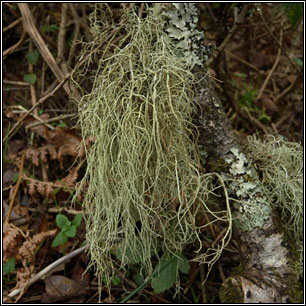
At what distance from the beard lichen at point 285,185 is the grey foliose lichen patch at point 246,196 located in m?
0.06

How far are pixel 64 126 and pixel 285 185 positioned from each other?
93cm

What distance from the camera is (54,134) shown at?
154cm

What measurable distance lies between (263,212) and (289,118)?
97cm

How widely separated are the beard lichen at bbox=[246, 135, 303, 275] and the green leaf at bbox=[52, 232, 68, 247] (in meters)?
0.68

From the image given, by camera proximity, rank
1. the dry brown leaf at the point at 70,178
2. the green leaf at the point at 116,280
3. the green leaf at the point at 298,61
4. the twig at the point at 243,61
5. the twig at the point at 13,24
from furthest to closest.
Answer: the twig at the point at 243,61 < the green leaf at the point at 298,61 < the twig at the point at 13,24 < the dry brown leaf at the point at 70,178 < the green leaf at the point at 116,280

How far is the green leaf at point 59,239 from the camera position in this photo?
130 centimetres

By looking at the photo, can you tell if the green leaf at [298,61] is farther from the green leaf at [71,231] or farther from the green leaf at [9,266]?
the green leaf at [9,266]

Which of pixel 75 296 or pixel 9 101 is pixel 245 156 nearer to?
pixel 75 296

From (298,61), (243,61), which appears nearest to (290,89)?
(298,61)

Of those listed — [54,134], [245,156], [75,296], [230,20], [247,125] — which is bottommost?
[75,296]

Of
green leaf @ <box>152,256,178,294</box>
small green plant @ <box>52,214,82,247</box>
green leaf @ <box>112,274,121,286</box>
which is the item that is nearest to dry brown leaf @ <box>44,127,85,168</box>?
small green plant @ <box>52,214,82,247</box>

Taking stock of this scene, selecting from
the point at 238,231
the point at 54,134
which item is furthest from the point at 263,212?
the point at 54,134

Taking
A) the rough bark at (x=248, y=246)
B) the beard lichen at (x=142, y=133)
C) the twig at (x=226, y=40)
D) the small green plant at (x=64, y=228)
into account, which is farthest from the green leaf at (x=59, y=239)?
the twig at (x=226, y=40)

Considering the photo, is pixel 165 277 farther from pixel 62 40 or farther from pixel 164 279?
pixel 62 40
